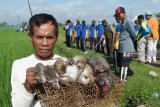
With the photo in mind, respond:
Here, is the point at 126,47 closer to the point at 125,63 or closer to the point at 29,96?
the point at 125,63

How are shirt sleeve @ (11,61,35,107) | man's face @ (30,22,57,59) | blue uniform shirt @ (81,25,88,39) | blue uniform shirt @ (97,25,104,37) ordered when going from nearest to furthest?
shirt sleeve @ (11,61,35,107) → man's face @ (30,22,57,59) → blue uniform shirt @ (97,25,104,37) → blue uniform shirt @ (81,25,88,39)

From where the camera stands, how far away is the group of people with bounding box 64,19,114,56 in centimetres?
1445


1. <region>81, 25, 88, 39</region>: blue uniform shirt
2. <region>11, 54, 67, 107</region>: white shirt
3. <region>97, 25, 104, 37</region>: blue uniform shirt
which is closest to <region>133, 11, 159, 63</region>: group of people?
<region>97, 25, 104, 37</region>: blue uniform shirt

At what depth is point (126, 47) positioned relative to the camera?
761cm

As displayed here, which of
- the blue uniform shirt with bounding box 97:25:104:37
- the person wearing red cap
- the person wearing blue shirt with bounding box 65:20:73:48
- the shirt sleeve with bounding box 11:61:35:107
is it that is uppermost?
the shirt sleeve with bounding box 11:61:35:107

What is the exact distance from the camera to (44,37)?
2.07m

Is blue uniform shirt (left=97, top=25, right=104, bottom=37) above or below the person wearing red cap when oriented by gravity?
below

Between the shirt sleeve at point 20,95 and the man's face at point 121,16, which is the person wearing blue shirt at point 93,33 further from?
the shirt sleeve at point 20,95

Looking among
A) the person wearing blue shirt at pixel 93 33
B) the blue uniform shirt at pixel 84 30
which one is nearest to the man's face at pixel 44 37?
the person wearing blue shirt at pixel 93 33

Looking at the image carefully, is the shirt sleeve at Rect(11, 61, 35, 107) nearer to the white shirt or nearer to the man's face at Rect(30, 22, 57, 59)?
the white shirt

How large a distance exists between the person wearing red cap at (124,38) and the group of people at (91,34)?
5.79 m

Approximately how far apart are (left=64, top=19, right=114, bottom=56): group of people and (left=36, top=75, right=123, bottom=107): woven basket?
11.8 meters

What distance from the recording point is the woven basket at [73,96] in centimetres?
174

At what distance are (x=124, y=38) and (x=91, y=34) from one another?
9.69 m
